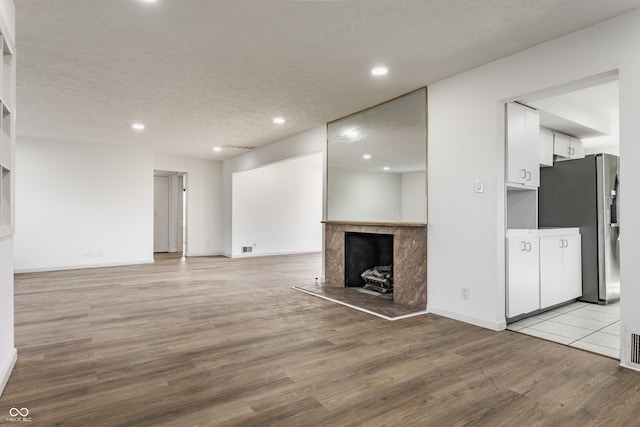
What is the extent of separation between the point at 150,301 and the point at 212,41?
9.89 ft

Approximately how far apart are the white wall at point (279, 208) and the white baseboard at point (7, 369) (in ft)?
20.8

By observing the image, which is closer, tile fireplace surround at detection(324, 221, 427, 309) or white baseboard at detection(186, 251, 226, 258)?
tile fireplace surround at detection(324, 221, 427, 309)

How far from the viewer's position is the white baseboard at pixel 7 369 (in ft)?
6.75

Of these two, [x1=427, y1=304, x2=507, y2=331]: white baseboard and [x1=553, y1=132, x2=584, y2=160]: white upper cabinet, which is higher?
[x1=553, y1=132, x2=584, y2=160]: white upper cabinet

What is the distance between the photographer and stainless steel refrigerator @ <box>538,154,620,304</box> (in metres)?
4.09

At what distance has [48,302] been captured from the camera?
4.21m

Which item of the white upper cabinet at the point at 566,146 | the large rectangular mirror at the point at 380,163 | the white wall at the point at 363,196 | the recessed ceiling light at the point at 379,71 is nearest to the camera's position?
the recessed ceiling light at the point at 379,71

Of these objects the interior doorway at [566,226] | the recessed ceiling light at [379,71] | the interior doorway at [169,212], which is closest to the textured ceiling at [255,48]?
the recessed ceiling light at [379,71]

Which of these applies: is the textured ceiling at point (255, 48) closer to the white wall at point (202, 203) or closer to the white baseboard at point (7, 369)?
the white baseboard at point (7, 369)

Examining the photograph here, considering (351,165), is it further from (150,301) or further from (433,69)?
(150,301)

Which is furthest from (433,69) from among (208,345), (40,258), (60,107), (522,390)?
(40,258)
